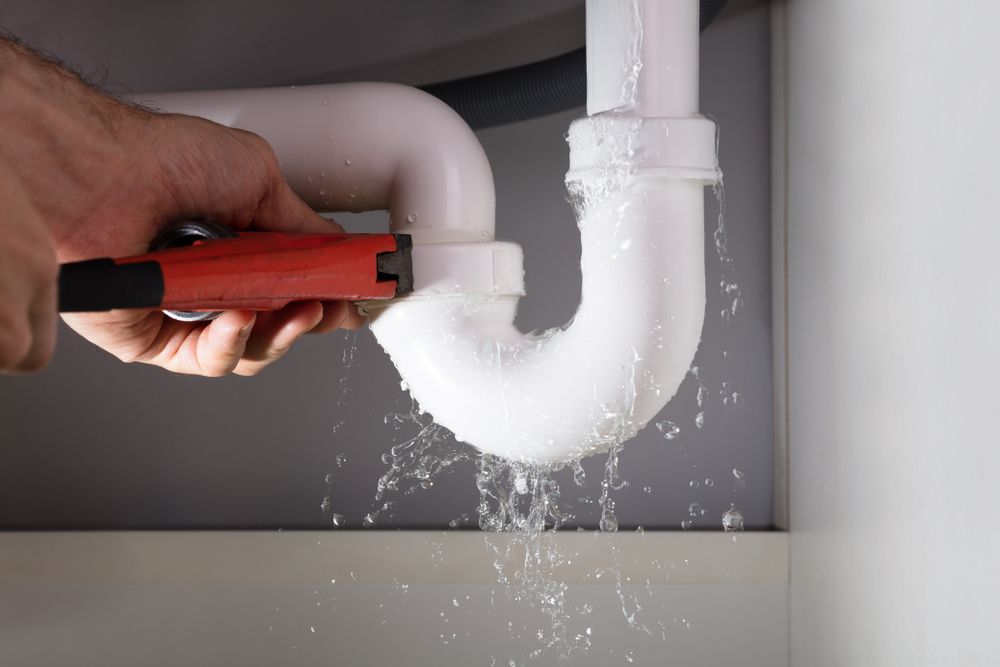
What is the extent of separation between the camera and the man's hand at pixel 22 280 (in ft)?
0.79

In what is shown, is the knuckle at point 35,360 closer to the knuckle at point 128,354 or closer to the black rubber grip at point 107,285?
the black rubber grip at point 107,285

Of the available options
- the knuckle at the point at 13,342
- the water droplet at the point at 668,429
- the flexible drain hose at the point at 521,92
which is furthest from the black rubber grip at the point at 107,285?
the water droplet at the point at 668,429

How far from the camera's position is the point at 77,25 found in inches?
36.0

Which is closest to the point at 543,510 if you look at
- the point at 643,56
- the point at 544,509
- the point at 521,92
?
the point at 544,509

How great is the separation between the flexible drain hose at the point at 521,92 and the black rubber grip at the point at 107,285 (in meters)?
0.48

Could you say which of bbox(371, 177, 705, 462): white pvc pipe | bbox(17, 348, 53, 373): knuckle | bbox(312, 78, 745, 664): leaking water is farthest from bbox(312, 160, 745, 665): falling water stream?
bbox(17, 348, 53, 373): knuckle

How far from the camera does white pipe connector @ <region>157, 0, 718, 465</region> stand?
0.52 meters

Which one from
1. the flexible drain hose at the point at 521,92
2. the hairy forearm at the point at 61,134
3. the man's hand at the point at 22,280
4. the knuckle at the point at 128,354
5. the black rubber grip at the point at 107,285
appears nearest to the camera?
the man's hand at the point at 22,280

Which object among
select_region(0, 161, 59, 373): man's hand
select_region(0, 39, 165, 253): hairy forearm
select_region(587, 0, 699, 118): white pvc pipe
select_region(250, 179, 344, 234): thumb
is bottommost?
select_region(0, 161, 59, 373): man's hand

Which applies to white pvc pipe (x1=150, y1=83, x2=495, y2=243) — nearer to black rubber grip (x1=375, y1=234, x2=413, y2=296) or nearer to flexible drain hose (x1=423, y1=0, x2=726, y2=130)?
black rubber grip (x1=375, y1=234, x2=413, y2=296)

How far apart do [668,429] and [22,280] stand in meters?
0.72

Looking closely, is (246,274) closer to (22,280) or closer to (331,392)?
(22,280)

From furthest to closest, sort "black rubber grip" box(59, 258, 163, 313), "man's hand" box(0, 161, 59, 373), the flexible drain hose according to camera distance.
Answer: the flexible drain hose < "black rubber grip" box(59, 258, 163, 313) < "man's hand" box(0, 161, 59, 373)

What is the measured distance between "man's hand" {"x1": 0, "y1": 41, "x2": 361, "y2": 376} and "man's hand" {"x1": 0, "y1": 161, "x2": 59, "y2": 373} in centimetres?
24
